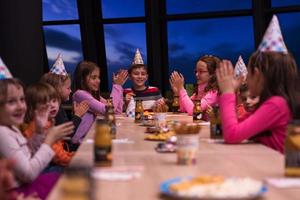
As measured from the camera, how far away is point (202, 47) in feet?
26.6

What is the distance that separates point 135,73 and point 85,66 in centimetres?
67

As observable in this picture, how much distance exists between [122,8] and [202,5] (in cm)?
119

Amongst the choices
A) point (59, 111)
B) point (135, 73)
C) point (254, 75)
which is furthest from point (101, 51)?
point (254, 75)

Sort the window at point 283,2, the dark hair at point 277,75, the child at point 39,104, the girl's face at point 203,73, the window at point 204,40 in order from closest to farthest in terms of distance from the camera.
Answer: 1. the dark hair at point 277,75
2. the child at point 39,104
3. the girl's face at point 203,73
4. the window at point 283,2
5. the window at point 204,40

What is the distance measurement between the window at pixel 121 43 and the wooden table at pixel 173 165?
16.6 feet

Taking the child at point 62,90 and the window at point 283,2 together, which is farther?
the window at point 283,2

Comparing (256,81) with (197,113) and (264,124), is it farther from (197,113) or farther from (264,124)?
(197,113)

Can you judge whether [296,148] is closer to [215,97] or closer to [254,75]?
[254,75]

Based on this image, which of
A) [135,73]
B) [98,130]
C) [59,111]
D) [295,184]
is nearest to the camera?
[295,184]

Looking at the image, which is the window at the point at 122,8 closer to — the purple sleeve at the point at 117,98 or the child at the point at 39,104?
the purple sleeve at the point at 117,98

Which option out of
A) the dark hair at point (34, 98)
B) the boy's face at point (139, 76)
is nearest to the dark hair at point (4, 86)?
the dark hair at point (34, 98)

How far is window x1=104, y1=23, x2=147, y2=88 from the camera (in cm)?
780

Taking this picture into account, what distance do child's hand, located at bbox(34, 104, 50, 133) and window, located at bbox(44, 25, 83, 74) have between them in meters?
4.73

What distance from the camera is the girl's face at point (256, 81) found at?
2.86 m
